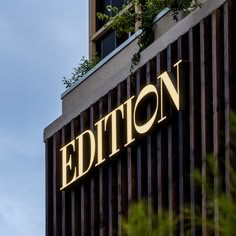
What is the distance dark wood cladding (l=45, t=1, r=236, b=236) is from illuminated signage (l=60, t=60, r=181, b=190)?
0.17m

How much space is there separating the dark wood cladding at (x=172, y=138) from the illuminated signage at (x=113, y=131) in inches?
6.6

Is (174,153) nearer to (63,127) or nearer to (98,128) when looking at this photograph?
(98,128)

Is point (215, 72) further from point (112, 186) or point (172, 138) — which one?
point (112, 186)

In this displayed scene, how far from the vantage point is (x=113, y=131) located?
99.0 feet

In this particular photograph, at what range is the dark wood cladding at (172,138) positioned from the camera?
82.6 feet

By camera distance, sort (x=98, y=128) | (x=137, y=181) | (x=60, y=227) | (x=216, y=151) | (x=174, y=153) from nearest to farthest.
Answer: (x=216, y=151)
(x=174, y=153)
(x=137, y=181)
(x=98, y=128)
(x=60, y=227)

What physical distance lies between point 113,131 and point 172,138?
134 inches

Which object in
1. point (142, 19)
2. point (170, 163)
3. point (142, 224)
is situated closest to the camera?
point (142, 224)

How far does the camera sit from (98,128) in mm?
31062

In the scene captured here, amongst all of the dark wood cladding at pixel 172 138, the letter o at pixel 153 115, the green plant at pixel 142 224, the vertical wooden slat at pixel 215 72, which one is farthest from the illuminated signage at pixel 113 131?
the green plant at pixel 142 224

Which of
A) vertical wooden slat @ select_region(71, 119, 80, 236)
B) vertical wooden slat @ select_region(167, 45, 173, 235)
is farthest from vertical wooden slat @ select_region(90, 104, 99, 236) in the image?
vertical wooden slat @ select_region(167, 45, 173, 235)

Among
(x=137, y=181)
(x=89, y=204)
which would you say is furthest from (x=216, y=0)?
(x=89, y=204)

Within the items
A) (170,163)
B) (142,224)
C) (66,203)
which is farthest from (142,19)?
(142,224)

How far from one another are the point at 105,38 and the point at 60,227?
366 inches
